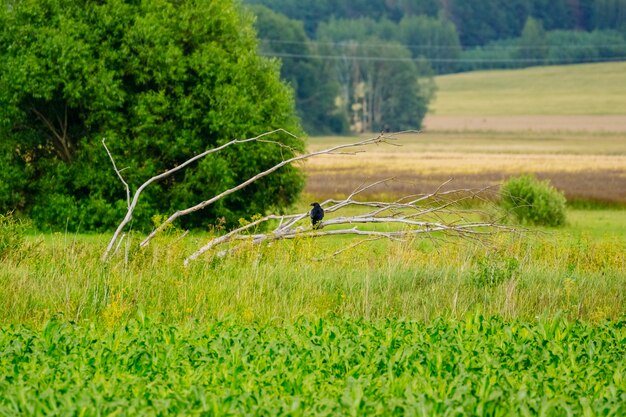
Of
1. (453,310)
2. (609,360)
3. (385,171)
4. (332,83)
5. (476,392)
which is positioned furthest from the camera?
(332,83)

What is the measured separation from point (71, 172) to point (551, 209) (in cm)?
1571

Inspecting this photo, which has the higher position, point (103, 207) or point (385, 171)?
point (103, 207)

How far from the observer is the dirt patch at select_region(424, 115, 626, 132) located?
408ft

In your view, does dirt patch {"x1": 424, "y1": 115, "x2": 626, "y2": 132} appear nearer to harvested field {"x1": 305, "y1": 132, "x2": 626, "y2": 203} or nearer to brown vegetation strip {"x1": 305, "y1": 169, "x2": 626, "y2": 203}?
harvested field {"x1": 305, "y1": 132, "x2": 626, "y2": 203}

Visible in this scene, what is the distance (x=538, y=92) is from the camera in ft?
550

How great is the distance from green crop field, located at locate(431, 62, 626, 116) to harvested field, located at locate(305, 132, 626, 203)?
3682cm

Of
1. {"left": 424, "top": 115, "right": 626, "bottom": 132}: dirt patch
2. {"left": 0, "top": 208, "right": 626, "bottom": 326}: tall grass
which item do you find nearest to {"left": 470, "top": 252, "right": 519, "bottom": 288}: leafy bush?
{"left": 0, "top": 208, "right": 626, "bottom": 326}: tall grass

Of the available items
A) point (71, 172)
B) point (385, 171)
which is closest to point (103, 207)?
point (71, 172)

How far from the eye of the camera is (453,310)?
15.1 meters

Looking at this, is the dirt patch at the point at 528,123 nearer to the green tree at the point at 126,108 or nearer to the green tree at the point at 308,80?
the green tree at the point at 308,80

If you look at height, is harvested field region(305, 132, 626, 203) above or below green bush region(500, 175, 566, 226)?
below

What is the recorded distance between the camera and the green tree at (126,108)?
33.4m

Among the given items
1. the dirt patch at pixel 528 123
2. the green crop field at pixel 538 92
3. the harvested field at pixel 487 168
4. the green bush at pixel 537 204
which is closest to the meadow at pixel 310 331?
the green bush at pixel 537 204

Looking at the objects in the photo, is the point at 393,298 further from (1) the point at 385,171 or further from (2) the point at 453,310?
(1) the point at 385,171
